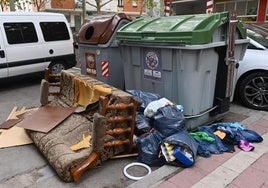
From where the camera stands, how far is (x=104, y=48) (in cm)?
500

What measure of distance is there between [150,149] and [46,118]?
1678mm

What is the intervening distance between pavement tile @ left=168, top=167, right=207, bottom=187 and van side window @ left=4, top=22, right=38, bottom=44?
5502mm

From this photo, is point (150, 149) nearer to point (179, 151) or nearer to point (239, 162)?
point (179, 151)

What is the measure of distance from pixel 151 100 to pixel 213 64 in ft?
3.48

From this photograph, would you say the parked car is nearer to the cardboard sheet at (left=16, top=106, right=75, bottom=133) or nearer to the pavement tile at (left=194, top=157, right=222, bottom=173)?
the pavement tile at (left=194, top=157, right=222, bottom=173)

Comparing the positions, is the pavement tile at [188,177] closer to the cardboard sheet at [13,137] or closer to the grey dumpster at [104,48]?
the cardboard sheet at [13,137]

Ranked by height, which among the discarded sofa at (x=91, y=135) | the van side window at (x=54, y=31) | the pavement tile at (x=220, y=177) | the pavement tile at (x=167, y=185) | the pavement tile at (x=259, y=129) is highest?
the van side window at (x=54, y=31)

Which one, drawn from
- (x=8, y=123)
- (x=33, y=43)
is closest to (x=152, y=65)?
(x=8, y=123)

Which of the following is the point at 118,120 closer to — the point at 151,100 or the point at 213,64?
the point at 151,100

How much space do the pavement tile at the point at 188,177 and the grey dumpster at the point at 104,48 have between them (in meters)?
2.75

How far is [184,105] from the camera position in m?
3.74

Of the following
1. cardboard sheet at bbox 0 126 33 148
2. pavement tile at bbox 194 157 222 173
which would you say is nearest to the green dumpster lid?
pavement tile at bbox 194 157 222 173

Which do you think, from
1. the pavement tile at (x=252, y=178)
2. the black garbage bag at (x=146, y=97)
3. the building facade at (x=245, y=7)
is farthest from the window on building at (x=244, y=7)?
the pavement tile at (x=252, y=178)

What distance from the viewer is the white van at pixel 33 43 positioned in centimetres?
640
